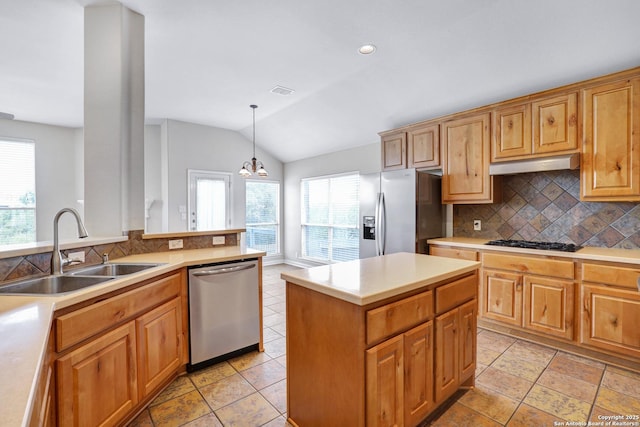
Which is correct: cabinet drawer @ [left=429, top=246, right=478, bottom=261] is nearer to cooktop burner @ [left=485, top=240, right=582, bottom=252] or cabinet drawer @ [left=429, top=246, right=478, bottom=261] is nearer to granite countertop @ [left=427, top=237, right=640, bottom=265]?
granite countertop @ [left=427, top=237, right=640, bottom=265]

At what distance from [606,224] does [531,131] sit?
112 centimetres

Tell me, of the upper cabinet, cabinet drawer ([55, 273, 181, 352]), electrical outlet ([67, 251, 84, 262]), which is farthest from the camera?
the upper cabinet

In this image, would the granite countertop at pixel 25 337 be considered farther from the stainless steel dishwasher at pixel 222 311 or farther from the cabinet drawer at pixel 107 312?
the stainless steel dishwasher at pixel 222 311

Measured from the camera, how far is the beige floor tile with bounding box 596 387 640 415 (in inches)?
75.1

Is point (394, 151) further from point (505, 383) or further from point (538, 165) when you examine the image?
point (505, 383)

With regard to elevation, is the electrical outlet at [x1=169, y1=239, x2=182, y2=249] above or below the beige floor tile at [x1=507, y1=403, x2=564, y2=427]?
above

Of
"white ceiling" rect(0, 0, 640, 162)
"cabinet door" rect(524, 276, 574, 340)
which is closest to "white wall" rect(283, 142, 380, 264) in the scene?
"white ceiling" rect(0, 0, 640, 162)

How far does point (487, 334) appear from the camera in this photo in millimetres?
3098

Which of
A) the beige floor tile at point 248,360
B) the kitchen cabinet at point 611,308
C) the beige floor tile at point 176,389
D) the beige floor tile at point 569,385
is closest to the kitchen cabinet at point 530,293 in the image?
the kitchen cabinet at point 611,308

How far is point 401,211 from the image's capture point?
3.63m

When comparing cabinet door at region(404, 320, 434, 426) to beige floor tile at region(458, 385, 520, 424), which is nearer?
cabinet door at region(404, 320, 434, 426)

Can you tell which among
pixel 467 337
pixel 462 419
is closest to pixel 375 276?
pixel 467 337

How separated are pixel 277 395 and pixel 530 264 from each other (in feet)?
8.22

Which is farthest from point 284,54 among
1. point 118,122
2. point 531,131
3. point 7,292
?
point 7,292
